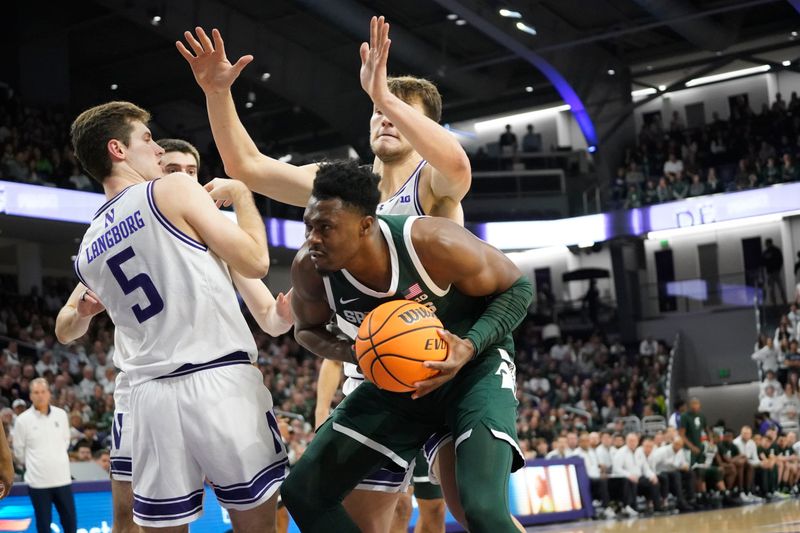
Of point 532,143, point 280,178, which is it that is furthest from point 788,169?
point 280,178

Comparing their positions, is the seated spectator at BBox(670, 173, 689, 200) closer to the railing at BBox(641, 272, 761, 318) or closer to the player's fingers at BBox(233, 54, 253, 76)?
the railing at BBox(641, 272, 761, 318)

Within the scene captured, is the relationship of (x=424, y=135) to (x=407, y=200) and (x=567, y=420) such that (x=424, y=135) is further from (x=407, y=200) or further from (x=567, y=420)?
(x=567, y=420)

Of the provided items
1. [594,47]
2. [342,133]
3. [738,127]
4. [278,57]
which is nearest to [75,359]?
[278,57]

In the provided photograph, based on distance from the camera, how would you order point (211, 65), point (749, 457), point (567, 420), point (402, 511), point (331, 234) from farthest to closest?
1. point (567, 420)
2. point (749, 457)
3. point (402, 511)
4. point (211, 65)
5. point (331, 234)

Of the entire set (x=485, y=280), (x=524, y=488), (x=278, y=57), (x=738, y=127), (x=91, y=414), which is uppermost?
(x=278, y=57)

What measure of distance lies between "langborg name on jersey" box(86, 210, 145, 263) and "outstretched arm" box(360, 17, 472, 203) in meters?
1.04

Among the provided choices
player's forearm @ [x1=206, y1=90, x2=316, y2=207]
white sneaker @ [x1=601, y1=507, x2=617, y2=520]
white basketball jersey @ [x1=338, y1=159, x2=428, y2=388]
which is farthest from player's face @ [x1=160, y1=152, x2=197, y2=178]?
white sneaker @ [x1=601, y1=507, x2=617, y2=520]

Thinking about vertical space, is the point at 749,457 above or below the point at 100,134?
below

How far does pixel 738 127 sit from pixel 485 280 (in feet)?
99.3

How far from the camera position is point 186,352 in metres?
3.95

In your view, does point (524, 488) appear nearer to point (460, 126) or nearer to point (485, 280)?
point (485, 280)

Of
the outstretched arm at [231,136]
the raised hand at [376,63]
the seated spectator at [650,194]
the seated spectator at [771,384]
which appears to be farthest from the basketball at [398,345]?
the seated spectator at [650,194]

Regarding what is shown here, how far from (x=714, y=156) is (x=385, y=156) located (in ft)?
95.2

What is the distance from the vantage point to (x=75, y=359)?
18188 millimetres
